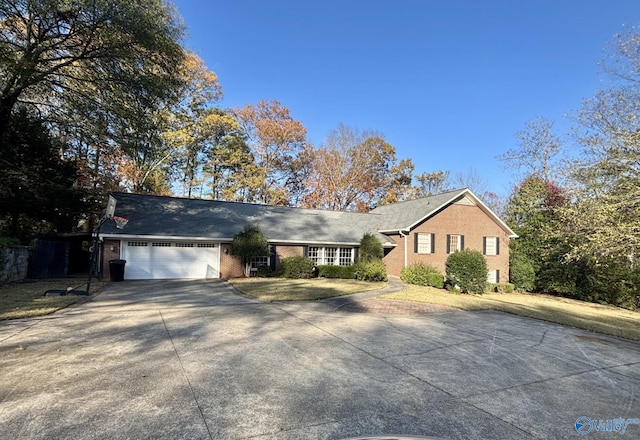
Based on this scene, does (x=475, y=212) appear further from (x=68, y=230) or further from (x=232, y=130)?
(x=68, y=230)

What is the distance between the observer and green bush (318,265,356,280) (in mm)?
20406

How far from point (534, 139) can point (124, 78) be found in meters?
28.9

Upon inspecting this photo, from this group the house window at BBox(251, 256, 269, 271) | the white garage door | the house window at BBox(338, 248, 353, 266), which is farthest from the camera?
the house window at BBox(338, 248, 353, 266)

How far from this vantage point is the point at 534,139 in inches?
1129

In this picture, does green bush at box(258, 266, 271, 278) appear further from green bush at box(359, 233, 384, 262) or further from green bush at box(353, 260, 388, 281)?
green bush at box(359, 233, 384, 262)

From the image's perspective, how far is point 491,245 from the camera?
24.2 metres

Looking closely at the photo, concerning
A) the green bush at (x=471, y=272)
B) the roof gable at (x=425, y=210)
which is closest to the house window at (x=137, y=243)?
the roof gable at (x=425, y=210)

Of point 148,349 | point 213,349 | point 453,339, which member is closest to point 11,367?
point 148,349

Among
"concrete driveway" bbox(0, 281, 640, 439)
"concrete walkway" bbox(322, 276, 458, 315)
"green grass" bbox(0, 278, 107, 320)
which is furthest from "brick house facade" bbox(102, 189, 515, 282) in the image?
"concrete driveway" bbox(0, 281, 640, 439)

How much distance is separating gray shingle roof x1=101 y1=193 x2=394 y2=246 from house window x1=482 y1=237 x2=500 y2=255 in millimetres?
6595

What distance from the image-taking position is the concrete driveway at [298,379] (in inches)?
136

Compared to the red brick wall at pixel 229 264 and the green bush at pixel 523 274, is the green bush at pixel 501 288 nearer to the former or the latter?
the green bush at pixel 523 274

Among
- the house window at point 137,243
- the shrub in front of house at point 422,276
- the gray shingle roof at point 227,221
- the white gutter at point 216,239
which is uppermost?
the gray shingle roof at point 227,221

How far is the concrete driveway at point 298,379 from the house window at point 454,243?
14.9 m
